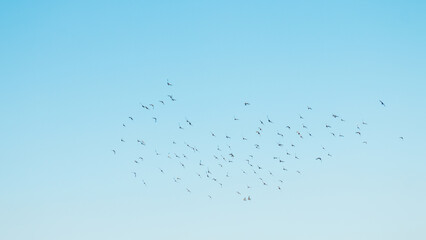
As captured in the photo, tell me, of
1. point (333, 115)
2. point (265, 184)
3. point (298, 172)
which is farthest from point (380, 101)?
point (265, 184)

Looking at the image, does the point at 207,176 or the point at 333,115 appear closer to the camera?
the point at 333,115

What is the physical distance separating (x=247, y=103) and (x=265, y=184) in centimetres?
1233

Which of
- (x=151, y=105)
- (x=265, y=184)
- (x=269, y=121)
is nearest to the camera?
(x=151, y=105)

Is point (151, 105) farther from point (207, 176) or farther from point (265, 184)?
point (265, 184)

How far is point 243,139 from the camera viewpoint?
60188 mm

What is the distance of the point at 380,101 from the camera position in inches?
2344

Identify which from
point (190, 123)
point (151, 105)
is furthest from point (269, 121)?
point (151, 105)

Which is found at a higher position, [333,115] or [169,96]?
[169,96]

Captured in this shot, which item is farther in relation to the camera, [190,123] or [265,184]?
[265,184]

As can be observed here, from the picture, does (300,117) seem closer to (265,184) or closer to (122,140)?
(265,184)

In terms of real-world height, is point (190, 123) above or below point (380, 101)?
above

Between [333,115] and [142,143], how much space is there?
810 inches

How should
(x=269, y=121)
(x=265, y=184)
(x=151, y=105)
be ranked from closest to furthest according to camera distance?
(x=151, y=105) → (x=269, y=121) → (x=265, y=184)

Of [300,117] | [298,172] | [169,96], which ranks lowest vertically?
[298,172]
